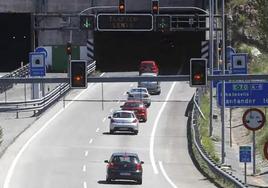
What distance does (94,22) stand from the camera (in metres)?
59.1

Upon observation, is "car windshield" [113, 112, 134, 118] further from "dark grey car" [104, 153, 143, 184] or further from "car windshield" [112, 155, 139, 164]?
"dark grey car" [104, 153, 143, 184]

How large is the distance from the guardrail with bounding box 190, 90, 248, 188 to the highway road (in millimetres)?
691

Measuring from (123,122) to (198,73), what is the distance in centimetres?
2446

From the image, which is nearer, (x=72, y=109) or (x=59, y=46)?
(x=72, y=109)

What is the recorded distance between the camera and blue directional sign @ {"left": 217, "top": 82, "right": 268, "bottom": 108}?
3697 cm

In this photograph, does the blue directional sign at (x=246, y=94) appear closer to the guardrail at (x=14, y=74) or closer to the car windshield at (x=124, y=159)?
the car windshield at (x=124, y=159)

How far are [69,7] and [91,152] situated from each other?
1737 inches

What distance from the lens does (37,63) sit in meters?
51.8

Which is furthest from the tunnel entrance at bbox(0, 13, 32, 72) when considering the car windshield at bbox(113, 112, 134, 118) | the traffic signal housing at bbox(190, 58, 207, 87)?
the traffic signal housing at bbox(190, 58, 207, 87)

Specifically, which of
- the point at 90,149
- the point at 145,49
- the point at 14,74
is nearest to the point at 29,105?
the point at 90,149

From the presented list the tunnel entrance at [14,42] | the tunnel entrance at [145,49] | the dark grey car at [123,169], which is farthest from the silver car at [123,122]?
the tunnel entrance at [14,42]

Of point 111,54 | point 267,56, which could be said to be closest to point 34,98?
point 267,56

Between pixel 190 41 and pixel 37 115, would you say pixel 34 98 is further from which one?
pixel 190 41

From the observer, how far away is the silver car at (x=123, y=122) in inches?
2146
